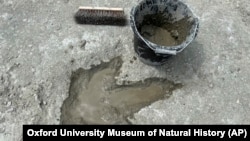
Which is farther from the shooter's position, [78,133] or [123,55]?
[123,55]

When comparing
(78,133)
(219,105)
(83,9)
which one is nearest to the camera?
(78,133)

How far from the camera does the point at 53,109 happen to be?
261 centimetres

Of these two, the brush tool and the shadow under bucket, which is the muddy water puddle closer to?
the shadow under bucket

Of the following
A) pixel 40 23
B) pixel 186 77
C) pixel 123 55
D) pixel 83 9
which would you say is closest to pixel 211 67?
pixel 186 77

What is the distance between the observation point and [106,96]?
2.71 meters

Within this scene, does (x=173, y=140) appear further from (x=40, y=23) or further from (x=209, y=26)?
(x=40, y=23)

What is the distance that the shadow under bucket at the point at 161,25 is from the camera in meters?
2.72

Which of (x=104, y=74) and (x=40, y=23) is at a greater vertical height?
(x=40, y=23)

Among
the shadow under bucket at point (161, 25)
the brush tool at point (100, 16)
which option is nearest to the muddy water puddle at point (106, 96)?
the shadow under bucket at point (161, 25)

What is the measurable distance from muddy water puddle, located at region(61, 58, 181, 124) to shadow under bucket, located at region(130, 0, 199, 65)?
215 mm

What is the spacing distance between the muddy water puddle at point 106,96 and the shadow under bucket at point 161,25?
22 centimetres

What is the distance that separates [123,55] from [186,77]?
52 centimetres

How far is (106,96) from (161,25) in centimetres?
75

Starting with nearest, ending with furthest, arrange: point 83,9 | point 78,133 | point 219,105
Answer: point 78,133 < point 219,105 < point 83,9
